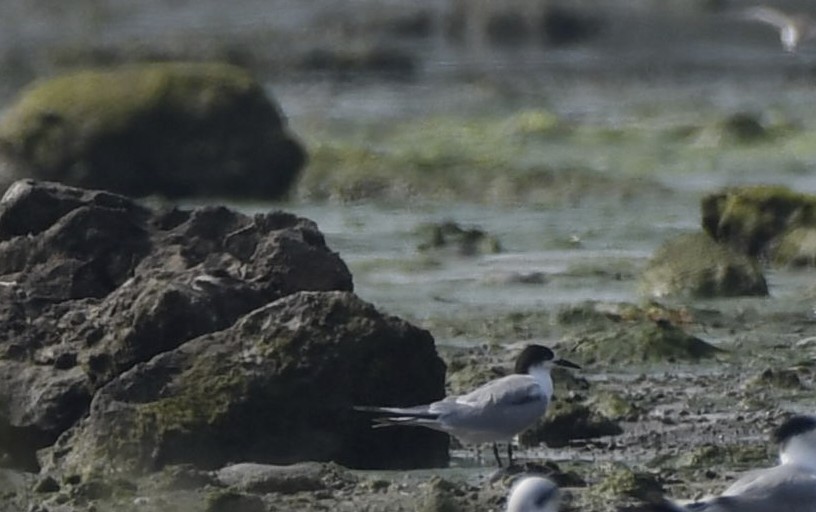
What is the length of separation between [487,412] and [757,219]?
7106 mm

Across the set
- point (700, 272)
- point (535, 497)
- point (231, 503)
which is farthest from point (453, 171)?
point (535, 497)

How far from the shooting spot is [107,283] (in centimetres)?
1220

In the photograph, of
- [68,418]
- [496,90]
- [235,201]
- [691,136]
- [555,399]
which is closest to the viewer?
[68,418]

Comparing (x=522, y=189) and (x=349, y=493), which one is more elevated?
(x=349, y=493)

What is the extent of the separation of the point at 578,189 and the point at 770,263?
19.6 ft

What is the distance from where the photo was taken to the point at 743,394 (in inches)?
487

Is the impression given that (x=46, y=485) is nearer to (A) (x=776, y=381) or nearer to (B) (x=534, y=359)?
(B) (x=534, y=359)

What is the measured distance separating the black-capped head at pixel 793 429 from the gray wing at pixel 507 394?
1.33 metres

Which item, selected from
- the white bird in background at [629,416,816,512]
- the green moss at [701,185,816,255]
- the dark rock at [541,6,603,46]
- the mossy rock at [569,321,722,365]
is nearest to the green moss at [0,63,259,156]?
the green moss at [701,185,816,255]

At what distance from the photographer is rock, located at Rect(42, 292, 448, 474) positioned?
34.4 feet

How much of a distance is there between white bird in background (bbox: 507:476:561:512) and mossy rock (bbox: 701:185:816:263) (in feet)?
28.6

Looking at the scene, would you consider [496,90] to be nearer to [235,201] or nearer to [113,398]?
[235,201]

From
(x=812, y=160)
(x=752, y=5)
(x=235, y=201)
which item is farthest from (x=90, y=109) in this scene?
(x=752, y=5)

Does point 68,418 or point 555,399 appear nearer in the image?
point 68,418
